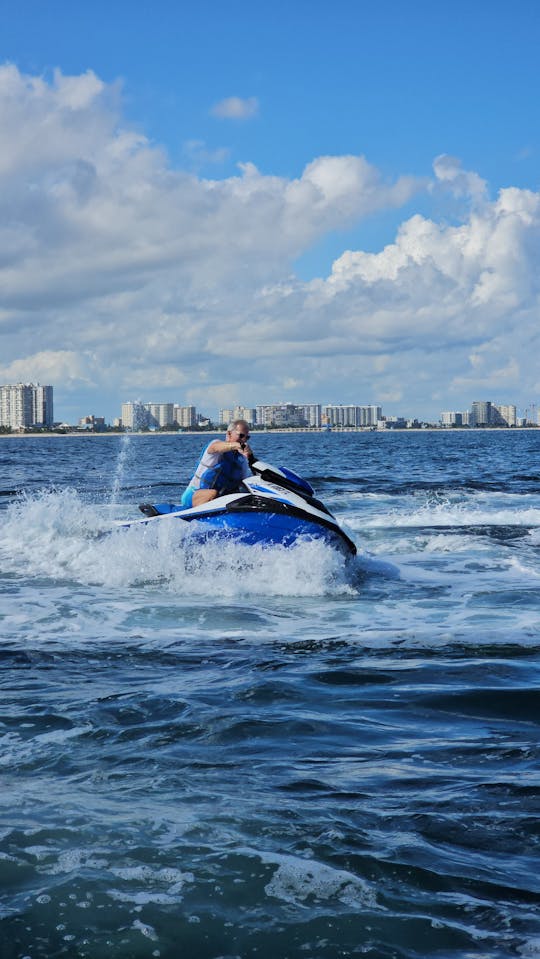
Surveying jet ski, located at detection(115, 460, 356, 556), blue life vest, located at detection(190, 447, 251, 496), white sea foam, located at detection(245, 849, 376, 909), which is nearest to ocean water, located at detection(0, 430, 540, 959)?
white sea foam, located at detection(245, 849, 376, 909)

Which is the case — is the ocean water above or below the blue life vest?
below

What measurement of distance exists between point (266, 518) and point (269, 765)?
246 inches

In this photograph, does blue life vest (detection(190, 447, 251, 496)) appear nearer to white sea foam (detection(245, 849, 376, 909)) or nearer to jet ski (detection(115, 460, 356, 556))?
jet ski (detection(115, 460, 356, 556))

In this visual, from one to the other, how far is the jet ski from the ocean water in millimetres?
242

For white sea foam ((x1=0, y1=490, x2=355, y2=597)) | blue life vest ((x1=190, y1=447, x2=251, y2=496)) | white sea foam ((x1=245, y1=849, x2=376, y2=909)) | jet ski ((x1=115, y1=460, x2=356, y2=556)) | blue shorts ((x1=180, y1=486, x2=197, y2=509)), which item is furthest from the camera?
blue shorts ((x1=180, y1=486, x2=197, y2=509))

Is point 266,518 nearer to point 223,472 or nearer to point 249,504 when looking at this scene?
point 249,504

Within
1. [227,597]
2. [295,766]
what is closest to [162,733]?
[295,766]

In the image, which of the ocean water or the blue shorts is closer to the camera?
the ocean water

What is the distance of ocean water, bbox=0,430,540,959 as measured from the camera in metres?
3.12

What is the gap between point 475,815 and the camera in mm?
3928

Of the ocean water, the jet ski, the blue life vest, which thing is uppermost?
the blue life vest

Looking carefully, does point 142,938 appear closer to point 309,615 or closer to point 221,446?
point 309,615

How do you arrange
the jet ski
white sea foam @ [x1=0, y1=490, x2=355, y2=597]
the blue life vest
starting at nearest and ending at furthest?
white sea foam @ [x1=0, y1=490, x2=355, y2=597]
the jet ski
the blue life vest

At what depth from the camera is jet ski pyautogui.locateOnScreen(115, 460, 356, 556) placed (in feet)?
35.2
